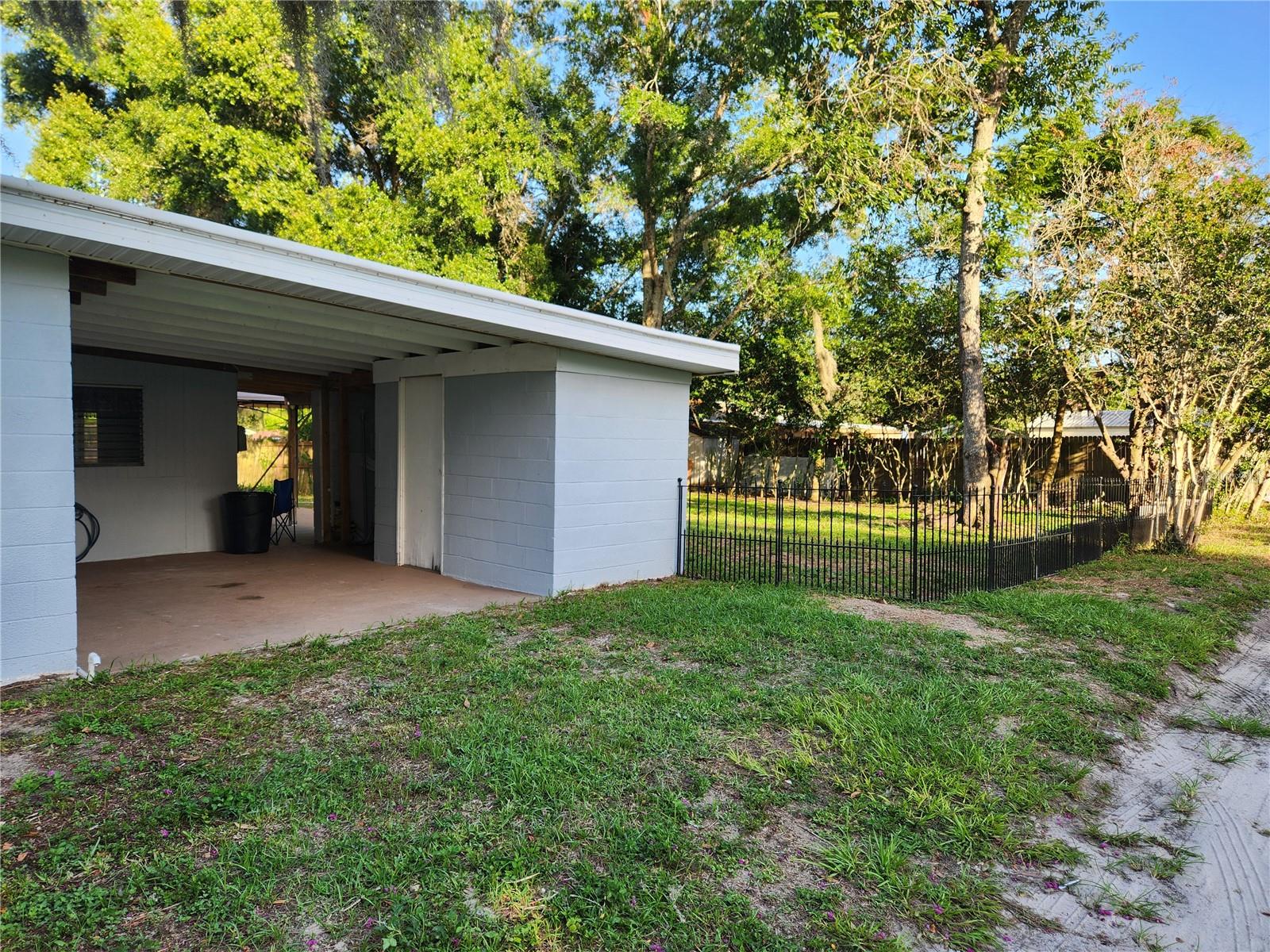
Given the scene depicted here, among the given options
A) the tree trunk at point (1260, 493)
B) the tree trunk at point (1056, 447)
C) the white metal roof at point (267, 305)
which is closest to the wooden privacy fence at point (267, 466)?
the white metal roof at point (267, 305)

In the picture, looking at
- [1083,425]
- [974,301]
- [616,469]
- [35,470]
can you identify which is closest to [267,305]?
[35,470]

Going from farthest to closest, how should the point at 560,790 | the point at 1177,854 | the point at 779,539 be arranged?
the point at 779,539 → the point at 560,790 → the point at 1177,854

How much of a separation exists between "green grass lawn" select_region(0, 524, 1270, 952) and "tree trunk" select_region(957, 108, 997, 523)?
8.65 m

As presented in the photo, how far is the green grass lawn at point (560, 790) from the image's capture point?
243cm

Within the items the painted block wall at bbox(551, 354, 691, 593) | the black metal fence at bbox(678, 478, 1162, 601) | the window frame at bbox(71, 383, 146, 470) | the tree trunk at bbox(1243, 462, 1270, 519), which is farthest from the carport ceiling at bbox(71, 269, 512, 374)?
the tree trunk at bbox(1243, 462, 1270, 519)

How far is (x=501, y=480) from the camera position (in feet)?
26.0

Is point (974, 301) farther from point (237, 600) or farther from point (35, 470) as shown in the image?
point (35, 470)

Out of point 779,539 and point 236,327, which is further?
point 779,539

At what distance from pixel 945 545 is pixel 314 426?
30.1ft

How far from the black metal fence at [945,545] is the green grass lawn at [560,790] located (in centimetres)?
219

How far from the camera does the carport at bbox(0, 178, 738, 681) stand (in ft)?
14.4

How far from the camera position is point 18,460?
14.2 ft

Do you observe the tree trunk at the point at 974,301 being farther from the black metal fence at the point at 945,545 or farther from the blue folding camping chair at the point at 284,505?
the blue folding camping chair at the point at 284,505

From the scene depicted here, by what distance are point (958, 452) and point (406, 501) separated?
1477cm
